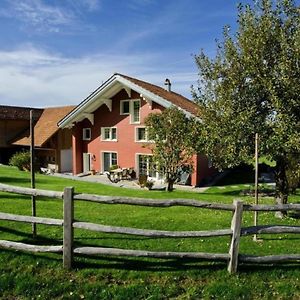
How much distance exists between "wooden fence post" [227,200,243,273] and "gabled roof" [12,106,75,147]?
31514 millimetres

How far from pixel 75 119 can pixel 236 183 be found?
49.0 feet

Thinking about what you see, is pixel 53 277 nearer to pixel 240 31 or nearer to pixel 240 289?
pixel 240 289

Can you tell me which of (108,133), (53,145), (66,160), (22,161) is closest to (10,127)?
(53,145)

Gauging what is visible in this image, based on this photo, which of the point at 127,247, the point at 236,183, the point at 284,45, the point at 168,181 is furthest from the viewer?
the point at 236,183

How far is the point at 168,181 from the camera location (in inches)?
862

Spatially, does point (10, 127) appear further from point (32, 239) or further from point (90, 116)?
point (32, 239)

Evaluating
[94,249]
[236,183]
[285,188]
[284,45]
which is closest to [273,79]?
[284,45]

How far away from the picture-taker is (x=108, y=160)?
3120 centimetres

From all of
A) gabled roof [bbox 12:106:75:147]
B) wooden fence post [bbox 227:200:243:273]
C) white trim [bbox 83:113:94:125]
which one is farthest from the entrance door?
wooden fence post [bbox 227:200:243:273]

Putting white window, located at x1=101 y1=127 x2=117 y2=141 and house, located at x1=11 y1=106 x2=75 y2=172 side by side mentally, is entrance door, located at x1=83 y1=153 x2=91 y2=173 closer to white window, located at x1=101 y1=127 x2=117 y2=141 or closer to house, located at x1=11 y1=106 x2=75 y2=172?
white window, located at x1=101 y1=127 x2=117 y2=141

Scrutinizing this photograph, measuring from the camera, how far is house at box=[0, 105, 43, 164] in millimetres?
40531

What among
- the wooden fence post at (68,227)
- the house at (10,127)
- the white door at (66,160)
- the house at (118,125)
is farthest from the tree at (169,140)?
the house at (10,127)

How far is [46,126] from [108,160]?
1079 cm

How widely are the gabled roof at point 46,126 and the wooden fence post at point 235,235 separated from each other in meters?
31.5
